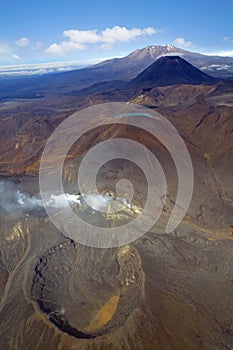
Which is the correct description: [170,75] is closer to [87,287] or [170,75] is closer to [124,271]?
[124,271]

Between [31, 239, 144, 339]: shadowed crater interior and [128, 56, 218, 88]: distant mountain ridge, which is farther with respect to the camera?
[128, 56, 218, 88]: distant mountain ridge

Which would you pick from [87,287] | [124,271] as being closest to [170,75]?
[124,271]

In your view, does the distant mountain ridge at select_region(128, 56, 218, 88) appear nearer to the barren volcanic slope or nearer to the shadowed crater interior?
the barren volcanic slope

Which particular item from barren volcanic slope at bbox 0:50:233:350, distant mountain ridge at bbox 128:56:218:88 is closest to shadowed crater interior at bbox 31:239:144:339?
barren volcanic slope at bbox 0:50:233:350

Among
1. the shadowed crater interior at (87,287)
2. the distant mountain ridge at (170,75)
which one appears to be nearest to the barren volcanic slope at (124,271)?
the shadowed crater interior at (87,287)

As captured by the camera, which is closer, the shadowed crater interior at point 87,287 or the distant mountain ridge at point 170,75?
the shadowed crater interior at point 87,287

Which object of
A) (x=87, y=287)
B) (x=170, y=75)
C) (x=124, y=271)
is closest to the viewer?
(x=87, y=287)

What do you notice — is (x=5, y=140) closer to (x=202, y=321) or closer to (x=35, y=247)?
(x=35, y=247)

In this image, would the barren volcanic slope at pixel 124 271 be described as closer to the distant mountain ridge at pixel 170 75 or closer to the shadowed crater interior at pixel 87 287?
the shadowed crater interior at pixel 87 287
